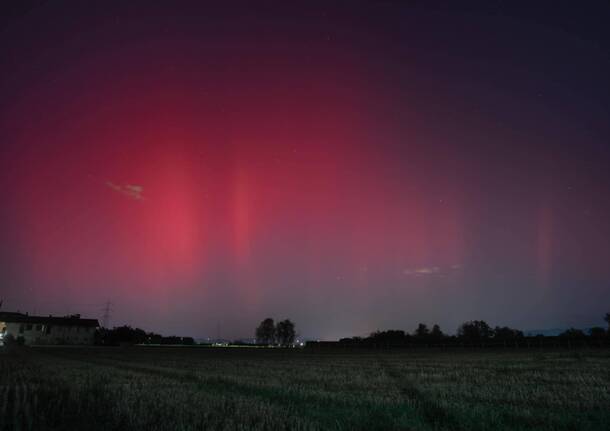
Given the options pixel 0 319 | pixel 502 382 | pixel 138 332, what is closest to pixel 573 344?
pixel 502 382

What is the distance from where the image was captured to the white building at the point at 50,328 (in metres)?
129

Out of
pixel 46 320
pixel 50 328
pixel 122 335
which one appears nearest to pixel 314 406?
pixel 122 335

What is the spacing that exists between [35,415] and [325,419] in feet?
20.2

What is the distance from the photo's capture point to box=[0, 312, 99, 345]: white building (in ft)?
422

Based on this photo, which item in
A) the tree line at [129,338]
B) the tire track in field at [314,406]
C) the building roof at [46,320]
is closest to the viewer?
the tire track in field at [314,406]

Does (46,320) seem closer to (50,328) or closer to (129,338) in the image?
(50,328)

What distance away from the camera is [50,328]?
450 feet

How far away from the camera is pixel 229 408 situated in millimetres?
10156

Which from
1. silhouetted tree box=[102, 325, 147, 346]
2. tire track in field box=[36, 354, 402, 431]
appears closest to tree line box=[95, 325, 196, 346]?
silhouetted tree box=[102, 325, 147, 346]

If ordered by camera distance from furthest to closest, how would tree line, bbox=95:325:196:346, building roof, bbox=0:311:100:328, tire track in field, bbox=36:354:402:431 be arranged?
building roof, bbox=0:311:100:328 < tree line, bbox=95:325:196:346 < tire track in field, bbox=36:354:402:431

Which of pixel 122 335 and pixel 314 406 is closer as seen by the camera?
pixel 314 406

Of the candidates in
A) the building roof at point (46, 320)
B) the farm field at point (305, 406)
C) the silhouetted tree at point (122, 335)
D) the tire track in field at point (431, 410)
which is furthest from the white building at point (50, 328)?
the tire track in field at point (431, 410)

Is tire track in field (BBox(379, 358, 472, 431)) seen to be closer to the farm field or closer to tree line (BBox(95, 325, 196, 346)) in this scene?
the farm field

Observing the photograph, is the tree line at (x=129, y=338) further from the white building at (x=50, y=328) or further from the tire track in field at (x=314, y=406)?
the tire track in field at (x=314, y=406)
